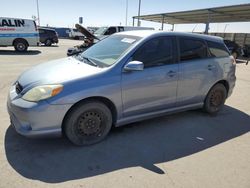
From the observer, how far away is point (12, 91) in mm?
3432

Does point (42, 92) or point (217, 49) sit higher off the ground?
point (217, 49)

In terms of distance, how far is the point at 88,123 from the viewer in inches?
132

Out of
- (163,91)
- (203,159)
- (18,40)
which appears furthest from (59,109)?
(18,40)

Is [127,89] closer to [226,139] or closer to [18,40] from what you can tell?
[226,139]

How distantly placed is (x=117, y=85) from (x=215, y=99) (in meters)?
2.58

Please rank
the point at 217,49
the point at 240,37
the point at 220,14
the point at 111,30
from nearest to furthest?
1. the point at 217,49
2. the point at 111,30
3. the point at 220,14
4. the point at 240,37

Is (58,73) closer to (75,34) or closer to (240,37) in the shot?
(240,37)

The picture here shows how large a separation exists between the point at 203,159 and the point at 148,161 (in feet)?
2.62

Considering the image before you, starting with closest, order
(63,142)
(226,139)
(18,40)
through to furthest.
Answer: (63,142), (226,139), (18,40)

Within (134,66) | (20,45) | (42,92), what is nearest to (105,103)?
(134,66)

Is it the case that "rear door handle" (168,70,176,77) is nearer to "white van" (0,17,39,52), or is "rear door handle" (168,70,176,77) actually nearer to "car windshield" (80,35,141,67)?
"car windshield" (80,35,141,67)

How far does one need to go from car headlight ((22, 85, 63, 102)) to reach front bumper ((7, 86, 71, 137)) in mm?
63

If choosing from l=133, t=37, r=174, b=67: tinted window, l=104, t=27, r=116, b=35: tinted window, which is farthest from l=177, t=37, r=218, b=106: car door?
l=104, t=27, r=116, b=35: tinted window

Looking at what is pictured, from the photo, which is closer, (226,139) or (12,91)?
(12,91)
